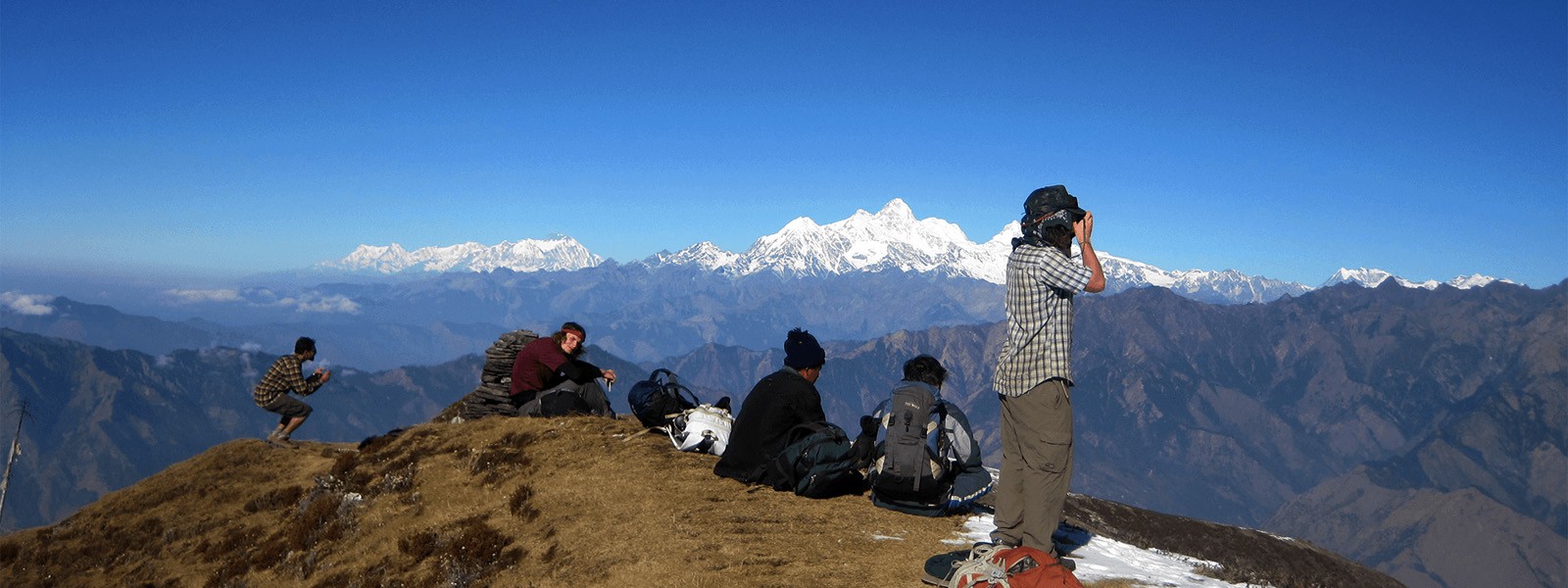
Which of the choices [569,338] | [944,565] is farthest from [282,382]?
[944,565]

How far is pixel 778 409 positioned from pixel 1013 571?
224 inches

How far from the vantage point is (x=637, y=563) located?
11.4m

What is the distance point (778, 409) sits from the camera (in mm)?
14188

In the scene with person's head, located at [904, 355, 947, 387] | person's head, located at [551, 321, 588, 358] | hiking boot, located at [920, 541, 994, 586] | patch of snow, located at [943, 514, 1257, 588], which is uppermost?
person's head, located at [904, 355, 947, 387]

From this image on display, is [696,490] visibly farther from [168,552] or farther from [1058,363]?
[168,552]

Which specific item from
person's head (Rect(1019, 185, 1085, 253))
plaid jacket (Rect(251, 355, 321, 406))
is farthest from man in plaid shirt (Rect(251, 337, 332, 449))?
person's head (Rect(1019, 185, 1085, 253))

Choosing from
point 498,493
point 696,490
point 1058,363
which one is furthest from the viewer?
point 498,493

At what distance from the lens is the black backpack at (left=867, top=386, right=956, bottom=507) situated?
12.0 meters

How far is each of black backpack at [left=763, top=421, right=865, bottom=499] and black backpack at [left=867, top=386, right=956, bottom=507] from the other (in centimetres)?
76

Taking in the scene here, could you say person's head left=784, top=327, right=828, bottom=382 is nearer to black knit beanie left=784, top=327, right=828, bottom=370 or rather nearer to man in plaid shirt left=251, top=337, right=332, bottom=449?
black knit beanie left=784, top=327, right=828, bottom=370

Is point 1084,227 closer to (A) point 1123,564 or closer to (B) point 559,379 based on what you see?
(A) point 1123,564

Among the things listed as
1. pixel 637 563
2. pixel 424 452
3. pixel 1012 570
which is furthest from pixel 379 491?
pixel 1012 570

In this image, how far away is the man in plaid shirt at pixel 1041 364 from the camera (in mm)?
9773

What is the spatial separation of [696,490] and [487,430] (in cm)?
770
